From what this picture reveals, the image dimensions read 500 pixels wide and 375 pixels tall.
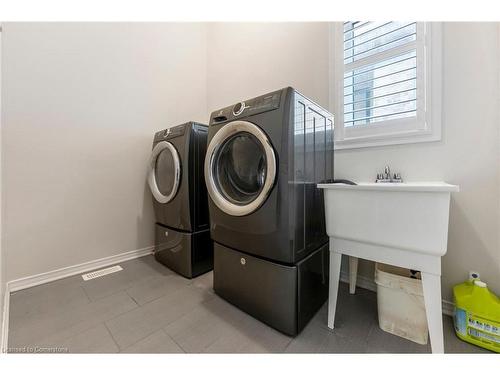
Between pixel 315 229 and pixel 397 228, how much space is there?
1.26 feet

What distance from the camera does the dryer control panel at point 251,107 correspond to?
92 cm

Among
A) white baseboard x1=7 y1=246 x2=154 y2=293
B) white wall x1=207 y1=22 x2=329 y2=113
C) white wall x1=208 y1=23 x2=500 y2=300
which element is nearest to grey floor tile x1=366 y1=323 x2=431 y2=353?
white wall x1=208 y1=23 x2=500 y2=300

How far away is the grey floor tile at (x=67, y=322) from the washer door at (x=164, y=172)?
2.33ft

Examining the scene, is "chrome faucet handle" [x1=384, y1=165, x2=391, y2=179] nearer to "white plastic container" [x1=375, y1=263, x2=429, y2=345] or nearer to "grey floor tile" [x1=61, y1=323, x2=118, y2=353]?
"white plastic container" [x1=375, y1=263, x2=429, y2=345]

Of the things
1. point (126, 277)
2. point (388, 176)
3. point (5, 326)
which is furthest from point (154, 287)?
point (388, 176)

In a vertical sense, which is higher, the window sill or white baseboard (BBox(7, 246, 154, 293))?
the window sill

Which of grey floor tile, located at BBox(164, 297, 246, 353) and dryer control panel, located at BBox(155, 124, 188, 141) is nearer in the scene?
grey floor tile, located at BBox(164, 297, 246, 353)

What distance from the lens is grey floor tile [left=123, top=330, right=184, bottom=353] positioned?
33.9 inches

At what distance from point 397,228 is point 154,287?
1448mm

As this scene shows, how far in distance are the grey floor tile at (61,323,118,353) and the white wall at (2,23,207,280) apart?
848 mm

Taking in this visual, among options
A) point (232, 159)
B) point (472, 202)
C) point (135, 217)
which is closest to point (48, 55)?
point (135, 217)

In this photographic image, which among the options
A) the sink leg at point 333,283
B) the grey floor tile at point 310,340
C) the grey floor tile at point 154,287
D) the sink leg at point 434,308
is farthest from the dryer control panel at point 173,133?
the sink leg at point 434,308

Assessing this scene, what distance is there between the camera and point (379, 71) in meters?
1.31

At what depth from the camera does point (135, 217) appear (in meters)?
1.87
